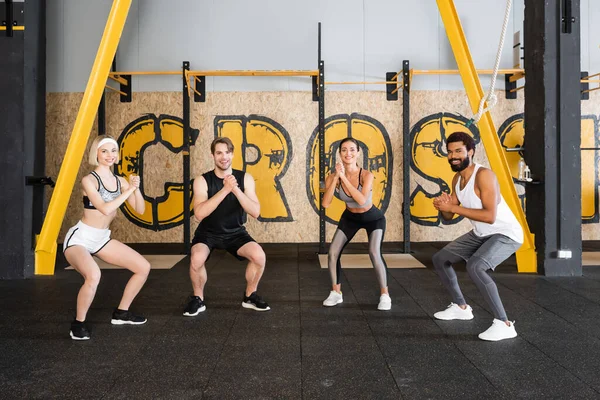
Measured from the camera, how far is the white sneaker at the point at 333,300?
3779 millimetres

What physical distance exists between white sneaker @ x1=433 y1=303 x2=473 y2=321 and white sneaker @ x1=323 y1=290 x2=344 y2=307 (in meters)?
0.74

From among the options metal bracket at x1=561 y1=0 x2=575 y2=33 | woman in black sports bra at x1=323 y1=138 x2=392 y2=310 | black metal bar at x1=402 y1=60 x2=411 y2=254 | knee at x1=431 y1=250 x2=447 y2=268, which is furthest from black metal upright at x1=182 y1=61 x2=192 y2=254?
metal bracket at x1=561 y1=0 x2=575 y2=33

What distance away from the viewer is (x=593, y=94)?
23.4 feet

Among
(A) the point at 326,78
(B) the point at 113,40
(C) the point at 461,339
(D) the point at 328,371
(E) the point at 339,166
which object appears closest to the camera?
(D) the point at 328,371

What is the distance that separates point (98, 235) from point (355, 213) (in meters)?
1.77

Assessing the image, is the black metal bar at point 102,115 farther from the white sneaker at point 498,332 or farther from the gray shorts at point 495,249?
the white sneaker at point 498,332

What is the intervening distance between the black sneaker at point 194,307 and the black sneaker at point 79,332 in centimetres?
71

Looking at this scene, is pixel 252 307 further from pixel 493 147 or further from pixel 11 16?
pixel 11 16

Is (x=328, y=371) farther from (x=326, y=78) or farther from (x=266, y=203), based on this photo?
(x=326, y=78)

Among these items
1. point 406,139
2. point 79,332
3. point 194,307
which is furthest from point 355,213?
point 406,139

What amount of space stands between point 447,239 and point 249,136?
3198mm

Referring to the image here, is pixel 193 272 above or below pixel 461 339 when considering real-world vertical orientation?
above

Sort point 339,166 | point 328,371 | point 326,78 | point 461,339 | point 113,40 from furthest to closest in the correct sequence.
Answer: point 326,78
point 113,40
point 339,166
point 461,339
point 328,371

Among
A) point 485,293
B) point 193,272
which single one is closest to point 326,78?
point 193,272
